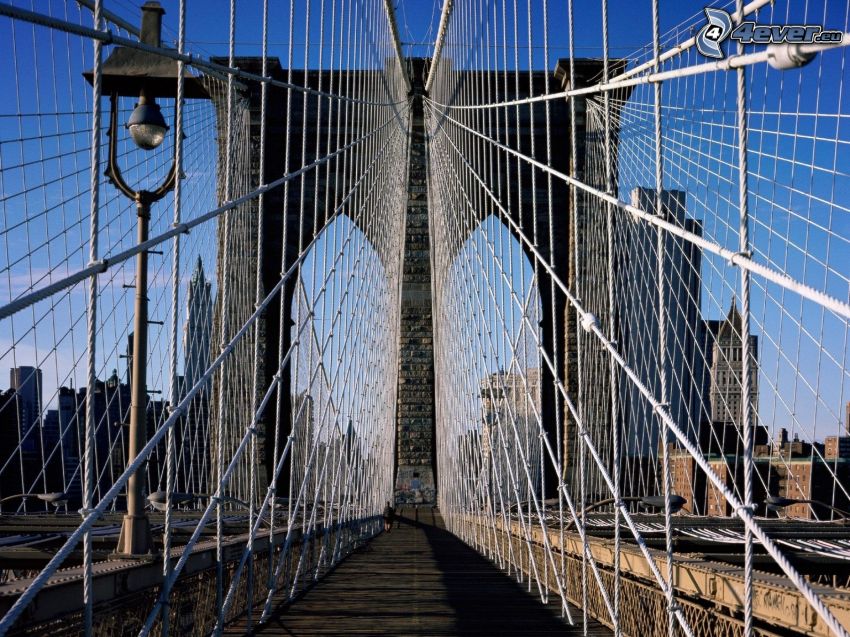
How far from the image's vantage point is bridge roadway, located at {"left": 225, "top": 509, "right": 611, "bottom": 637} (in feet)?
16.1

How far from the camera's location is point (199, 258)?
55.7ft

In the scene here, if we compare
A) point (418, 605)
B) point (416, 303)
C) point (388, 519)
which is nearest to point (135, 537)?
point (418, 605)

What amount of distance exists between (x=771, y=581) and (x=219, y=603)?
2083 mm

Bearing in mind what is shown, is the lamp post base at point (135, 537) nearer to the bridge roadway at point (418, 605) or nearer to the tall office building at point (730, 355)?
the bridge roadway at point (418, 605)

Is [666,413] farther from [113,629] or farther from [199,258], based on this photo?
[199,258]

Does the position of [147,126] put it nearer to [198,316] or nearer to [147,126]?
[147,126]

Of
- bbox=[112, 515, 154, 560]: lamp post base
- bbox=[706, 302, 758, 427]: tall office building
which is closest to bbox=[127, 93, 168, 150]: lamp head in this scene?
bbox=[112, 515, 154, 560]: lamp post base

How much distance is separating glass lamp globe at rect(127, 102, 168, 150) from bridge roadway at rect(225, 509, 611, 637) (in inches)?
75.4

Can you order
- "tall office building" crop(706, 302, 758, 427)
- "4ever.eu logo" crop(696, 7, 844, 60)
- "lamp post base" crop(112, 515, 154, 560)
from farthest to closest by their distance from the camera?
"tall office building" crop(706, 302, 758, 427) < "lamp post base" crop(112, 515, 154, 560) < "4ever.eu logo" crop(696, 7, 844, 60)

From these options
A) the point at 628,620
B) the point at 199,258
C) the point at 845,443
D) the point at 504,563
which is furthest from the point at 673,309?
the point at 628,620

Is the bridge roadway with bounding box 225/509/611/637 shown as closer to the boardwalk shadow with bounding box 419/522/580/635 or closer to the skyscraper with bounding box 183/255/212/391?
the boardwalk shadow with bounding box 419/522/580/635

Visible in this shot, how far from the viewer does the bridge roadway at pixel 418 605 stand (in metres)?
4.92

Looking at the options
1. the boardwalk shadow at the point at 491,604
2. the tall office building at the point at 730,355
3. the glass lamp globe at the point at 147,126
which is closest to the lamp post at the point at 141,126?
the glass lamp globe at the point at 147,126

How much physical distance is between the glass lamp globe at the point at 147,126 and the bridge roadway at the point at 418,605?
192 centimetres
